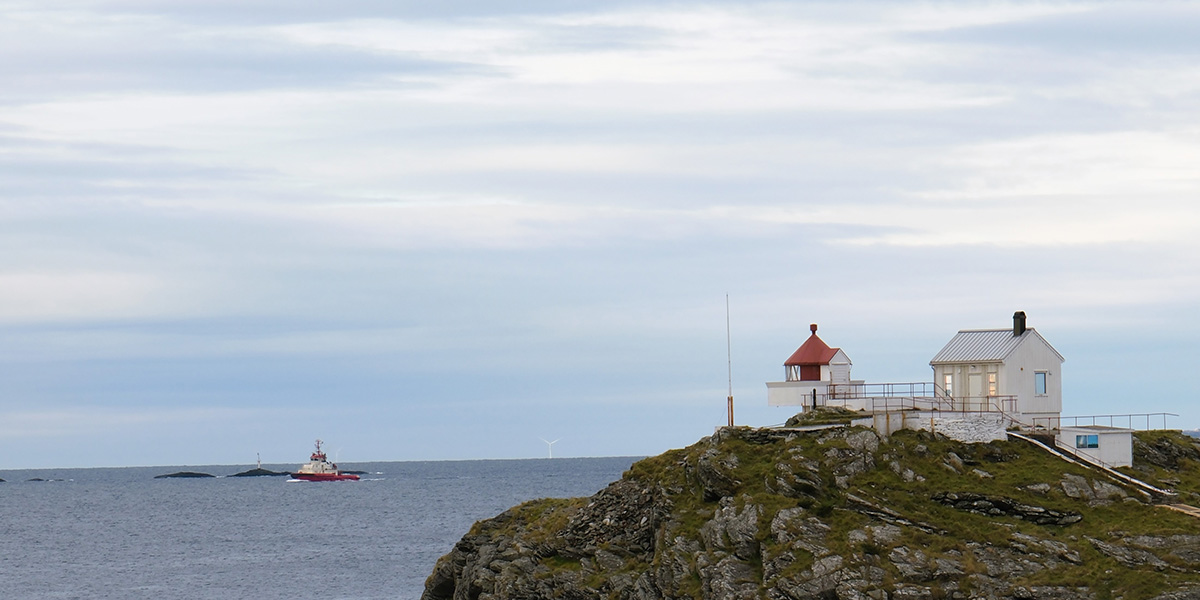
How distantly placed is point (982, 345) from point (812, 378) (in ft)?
29.0

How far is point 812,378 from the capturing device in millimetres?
67250

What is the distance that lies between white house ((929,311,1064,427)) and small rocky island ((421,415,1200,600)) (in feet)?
15.3

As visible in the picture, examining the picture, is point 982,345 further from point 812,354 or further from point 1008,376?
point 812,354

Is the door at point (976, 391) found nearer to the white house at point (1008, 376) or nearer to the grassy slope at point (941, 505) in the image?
the white house at point (1008, 376)

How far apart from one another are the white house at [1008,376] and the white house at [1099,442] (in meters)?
3.43

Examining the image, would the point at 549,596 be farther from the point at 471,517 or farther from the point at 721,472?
the point at 471,517

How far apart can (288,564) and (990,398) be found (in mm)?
77191

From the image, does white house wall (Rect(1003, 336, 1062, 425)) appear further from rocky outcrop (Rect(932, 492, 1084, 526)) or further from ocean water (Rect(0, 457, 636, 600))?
ocean water (Rect(0, 457, 636, 600))

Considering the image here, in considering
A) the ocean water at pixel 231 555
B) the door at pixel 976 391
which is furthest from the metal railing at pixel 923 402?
the ocean water at pixel 231 555

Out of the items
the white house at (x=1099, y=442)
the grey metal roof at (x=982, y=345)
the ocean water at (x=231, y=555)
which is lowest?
the ocean water at (x=231, y=555)

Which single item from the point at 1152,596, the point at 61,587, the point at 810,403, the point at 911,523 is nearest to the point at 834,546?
the point at 911,523

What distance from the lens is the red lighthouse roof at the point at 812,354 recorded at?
6669 cm

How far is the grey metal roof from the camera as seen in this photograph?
63.0m

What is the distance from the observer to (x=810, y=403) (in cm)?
6556
